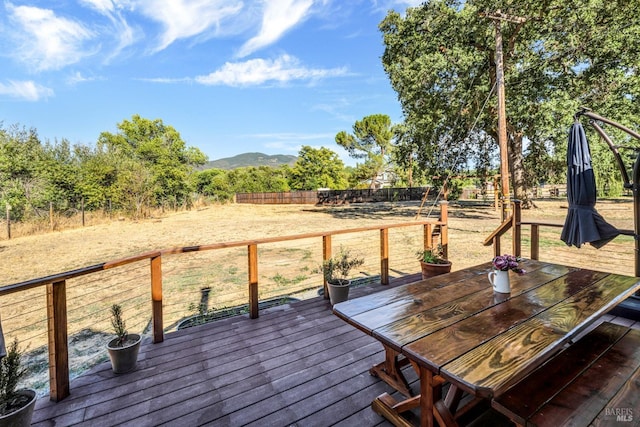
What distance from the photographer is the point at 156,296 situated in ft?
7.97

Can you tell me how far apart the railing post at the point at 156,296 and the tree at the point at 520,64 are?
30.3 ft

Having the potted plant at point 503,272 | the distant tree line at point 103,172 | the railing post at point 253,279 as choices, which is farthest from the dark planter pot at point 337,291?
the distant tree line at point 103,172

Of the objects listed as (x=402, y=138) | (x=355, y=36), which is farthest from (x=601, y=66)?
(x=355, y=36)

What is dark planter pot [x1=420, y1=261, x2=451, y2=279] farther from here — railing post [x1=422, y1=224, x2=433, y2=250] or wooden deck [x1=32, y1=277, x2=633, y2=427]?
wooden deck [x1=32, y1=277, x2=633, y2=427]

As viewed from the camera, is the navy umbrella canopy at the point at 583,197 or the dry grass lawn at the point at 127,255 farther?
the dry grass lawn at the point at 127,255

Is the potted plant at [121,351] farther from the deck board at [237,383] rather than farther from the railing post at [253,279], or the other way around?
the railing post at [253,279]

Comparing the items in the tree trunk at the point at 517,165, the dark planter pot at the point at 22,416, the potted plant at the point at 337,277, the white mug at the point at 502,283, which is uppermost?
the tree trunk at the point at 517,165

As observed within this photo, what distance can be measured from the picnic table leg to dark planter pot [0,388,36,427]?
1.89m

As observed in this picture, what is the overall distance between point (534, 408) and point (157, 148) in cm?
2506

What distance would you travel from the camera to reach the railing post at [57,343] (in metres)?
1.80

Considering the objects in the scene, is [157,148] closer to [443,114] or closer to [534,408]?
[443,114]

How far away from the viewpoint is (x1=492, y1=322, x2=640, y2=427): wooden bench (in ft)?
3.44

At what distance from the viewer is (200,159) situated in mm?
23812

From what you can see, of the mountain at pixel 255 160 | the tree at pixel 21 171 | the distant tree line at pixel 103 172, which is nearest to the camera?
the tree at pixel 21 171
